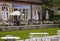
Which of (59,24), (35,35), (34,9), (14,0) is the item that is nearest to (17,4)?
(14,0)

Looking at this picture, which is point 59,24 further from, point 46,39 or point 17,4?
point 46,39

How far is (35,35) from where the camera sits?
1769 cm

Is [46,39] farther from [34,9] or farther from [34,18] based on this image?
[34,9]

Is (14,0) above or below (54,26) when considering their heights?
above

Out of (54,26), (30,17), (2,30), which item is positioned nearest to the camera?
(2,30)

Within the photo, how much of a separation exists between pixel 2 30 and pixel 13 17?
13247 mm

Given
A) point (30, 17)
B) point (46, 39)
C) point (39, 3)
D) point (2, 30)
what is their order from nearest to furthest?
point (46, 39) → point (2, 30) → point (30, 17) → point (39, 3)

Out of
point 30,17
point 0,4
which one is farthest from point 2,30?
point 30,17

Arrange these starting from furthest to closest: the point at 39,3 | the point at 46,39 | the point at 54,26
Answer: the point at 39,3 → the point at 54,26 → the point at 46,39

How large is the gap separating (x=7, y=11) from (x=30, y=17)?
478cm

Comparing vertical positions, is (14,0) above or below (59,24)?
above

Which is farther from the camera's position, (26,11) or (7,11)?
(26,11)

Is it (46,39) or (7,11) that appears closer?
(46,39)

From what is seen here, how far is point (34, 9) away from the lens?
4734 cm
